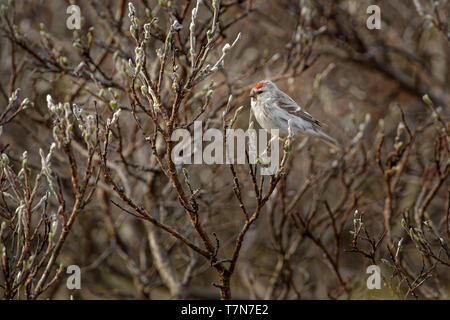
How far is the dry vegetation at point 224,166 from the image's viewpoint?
4.45m

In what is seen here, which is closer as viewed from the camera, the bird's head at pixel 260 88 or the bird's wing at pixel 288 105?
the bird's head at pixel 260 88

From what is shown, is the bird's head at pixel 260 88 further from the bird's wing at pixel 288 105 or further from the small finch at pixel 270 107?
the bird's wing at pixel 288 105

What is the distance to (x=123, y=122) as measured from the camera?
7699 millimetres

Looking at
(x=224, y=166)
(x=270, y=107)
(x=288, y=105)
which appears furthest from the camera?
(x=224, y=166)

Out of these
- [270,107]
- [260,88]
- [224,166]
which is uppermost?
[224,166]

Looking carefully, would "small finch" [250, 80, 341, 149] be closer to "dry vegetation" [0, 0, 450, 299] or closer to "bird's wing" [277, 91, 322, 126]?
"bird's wing" [277, 91, 322, 126]

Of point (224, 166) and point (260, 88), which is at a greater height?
point (224, 166)

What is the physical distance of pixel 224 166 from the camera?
720 centimetres

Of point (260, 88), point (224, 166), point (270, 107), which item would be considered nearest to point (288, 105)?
point (270, 107)

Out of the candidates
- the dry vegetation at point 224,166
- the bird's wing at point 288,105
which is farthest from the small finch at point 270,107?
the dry vegetation at point 224,166

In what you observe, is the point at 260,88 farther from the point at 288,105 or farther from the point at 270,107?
the point at 288,105

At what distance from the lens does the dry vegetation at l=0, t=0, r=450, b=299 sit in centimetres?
445

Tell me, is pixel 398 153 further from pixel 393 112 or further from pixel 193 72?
pixel 393 112
